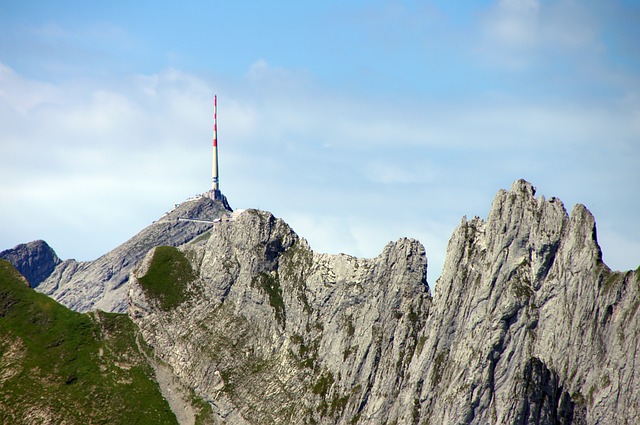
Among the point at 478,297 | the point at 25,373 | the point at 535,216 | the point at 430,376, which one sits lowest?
the point at 25,373

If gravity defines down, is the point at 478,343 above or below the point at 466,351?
above

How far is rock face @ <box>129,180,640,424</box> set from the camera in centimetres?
16388

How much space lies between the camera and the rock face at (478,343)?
16388 centimetres

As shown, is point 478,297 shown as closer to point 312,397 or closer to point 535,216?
point 535,216

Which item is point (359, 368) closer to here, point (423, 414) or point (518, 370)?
point (423, 414)

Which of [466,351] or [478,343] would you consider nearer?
[478,343]

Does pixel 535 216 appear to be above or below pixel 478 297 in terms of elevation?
above

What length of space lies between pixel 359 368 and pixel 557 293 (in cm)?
4509

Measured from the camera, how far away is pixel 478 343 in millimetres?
172125

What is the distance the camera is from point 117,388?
198375 millimetres

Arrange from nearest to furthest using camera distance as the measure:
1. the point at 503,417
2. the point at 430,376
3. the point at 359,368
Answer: the point at 503,417
the point at 430,376
the point at 359,368

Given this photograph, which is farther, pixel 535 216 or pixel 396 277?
pixel 396 277

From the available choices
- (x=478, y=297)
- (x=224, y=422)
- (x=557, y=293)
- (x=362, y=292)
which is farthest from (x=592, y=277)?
(x=224, y=422)

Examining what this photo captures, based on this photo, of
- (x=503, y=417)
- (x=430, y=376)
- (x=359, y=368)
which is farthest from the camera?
(x=359, y=368)
